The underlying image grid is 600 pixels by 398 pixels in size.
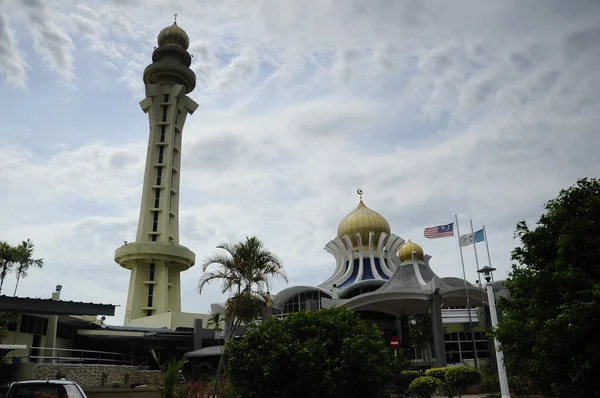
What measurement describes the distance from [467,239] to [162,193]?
3526 cm

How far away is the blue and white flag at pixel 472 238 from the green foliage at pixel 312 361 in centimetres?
1341

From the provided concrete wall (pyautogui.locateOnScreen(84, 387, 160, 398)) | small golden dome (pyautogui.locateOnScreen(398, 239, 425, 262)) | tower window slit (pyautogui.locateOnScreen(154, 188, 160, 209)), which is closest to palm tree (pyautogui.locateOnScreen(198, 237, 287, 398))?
concrete wall (pyautogui.locateOnScreen(84, 387, 160, 398))

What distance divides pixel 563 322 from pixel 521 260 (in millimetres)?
2887

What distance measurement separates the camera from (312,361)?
16141mm

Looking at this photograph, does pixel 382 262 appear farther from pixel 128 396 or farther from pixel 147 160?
pixel 128 396

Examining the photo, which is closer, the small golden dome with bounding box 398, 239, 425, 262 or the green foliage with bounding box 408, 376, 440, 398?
the green foliage with bounding box 408, 376, 440, 398

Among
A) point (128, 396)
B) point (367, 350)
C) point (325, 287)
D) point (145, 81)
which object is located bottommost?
point (128, 396)

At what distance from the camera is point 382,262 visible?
169ft

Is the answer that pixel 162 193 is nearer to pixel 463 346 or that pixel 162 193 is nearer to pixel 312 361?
pixel 463 346

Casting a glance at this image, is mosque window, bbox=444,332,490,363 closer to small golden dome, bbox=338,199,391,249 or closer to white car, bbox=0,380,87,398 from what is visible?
small golden dome, bbox=338,199,391,249

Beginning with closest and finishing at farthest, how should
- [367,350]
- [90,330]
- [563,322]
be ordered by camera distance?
[563,322] < [367,350] < [90,330]

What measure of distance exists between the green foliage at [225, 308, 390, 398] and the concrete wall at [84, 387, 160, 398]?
5730 mm

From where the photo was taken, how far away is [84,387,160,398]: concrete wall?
19.8m

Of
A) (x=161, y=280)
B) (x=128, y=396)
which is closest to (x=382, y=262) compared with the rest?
(x=161, y=280)
